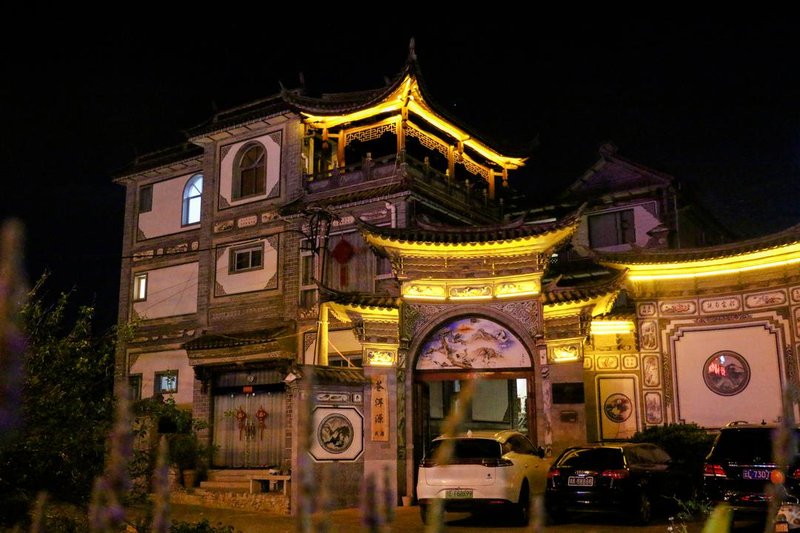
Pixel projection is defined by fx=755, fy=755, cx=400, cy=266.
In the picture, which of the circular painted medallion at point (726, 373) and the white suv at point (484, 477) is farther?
the circular painted medallion at point (726, 373)

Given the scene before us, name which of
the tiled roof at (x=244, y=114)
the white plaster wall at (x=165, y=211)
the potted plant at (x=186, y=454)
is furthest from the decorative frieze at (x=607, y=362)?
the white plaster wall at (x=165, y=211)

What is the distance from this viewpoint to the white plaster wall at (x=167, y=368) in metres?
25.7

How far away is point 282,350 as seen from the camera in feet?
73.5

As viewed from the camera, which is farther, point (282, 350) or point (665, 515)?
point (282, 350)

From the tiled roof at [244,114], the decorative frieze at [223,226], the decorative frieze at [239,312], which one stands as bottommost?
the decorative frieze at [239,312]

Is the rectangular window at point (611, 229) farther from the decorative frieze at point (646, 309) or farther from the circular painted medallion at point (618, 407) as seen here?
the circular painted medallion at point (618, 407)

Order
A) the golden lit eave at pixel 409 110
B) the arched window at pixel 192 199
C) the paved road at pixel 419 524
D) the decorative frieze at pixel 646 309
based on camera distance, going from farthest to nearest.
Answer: the arched window at pixel 192 199
the golden lit eave at pixel 409 110
the decorative frieze at pixel 646 309
the paved road at pixel 419 524

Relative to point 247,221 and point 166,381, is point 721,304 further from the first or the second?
point 166,381

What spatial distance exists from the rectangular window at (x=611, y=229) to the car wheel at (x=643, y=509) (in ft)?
45.4

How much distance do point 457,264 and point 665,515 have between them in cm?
688

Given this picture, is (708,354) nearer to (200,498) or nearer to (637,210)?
(637,210)

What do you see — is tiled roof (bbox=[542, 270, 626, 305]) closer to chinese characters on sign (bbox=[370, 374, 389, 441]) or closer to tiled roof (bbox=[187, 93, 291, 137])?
chinese characters on sign (bbox=[370, 374, 389, 441])

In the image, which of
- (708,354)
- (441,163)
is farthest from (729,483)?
(441,163)

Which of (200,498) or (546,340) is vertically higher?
(546,340)
